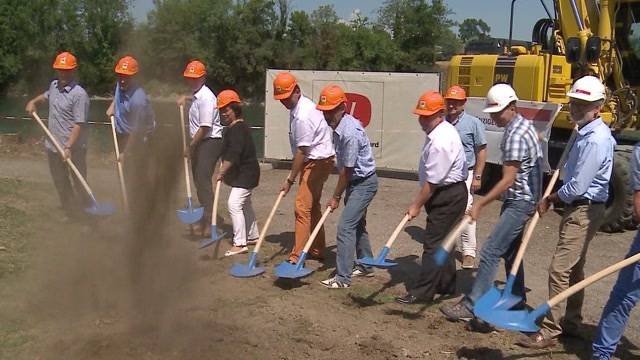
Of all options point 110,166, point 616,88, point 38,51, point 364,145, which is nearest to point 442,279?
point 364,145

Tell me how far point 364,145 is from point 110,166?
8.17 m

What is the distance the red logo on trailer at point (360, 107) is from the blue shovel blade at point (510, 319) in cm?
826

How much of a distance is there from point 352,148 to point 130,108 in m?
3.08

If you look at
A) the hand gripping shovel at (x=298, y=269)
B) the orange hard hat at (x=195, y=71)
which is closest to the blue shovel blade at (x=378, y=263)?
the hand gripping shovel at (x=298, y=269)

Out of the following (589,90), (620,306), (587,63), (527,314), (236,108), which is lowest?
(527,314)

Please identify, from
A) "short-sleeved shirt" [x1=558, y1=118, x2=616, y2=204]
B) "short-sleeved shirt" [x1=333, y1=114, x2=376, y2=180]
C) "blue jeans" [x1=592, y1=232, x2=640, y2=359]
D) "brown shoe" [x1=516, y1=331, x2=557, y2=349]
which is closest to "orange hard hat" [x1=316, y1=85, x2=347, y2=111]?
"short-sleeved shirt" [x1=333, y1=114, x2=376, y2=180]

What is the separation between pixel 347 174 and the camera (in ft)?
19.9

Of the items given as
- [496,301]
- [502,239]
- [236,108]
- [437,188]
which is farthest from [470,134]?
[496,301]

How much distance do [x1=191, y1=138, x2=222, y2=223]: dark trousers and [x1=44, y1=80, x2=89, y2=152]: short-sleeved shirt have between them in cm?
135

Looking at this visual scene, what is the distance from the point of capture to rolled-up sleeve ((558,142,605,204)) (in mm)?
4473

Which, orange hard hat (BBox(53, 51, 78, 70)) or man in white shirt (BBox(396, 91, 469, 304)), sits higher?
orange hard hat (BBox(53, 51, 78, 70))

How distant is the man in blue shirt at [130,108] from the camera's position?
24.7ft

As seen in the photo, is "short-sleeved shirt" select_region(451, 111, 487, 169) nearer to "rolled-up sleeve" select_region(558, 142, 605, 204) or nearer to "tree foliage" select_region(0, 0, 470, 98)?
"rolled-up sleeve" select_region(558, 142, 605, 204)

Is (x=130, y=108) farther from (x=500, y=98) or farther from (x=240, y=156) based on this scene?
(x=500, y=98)
